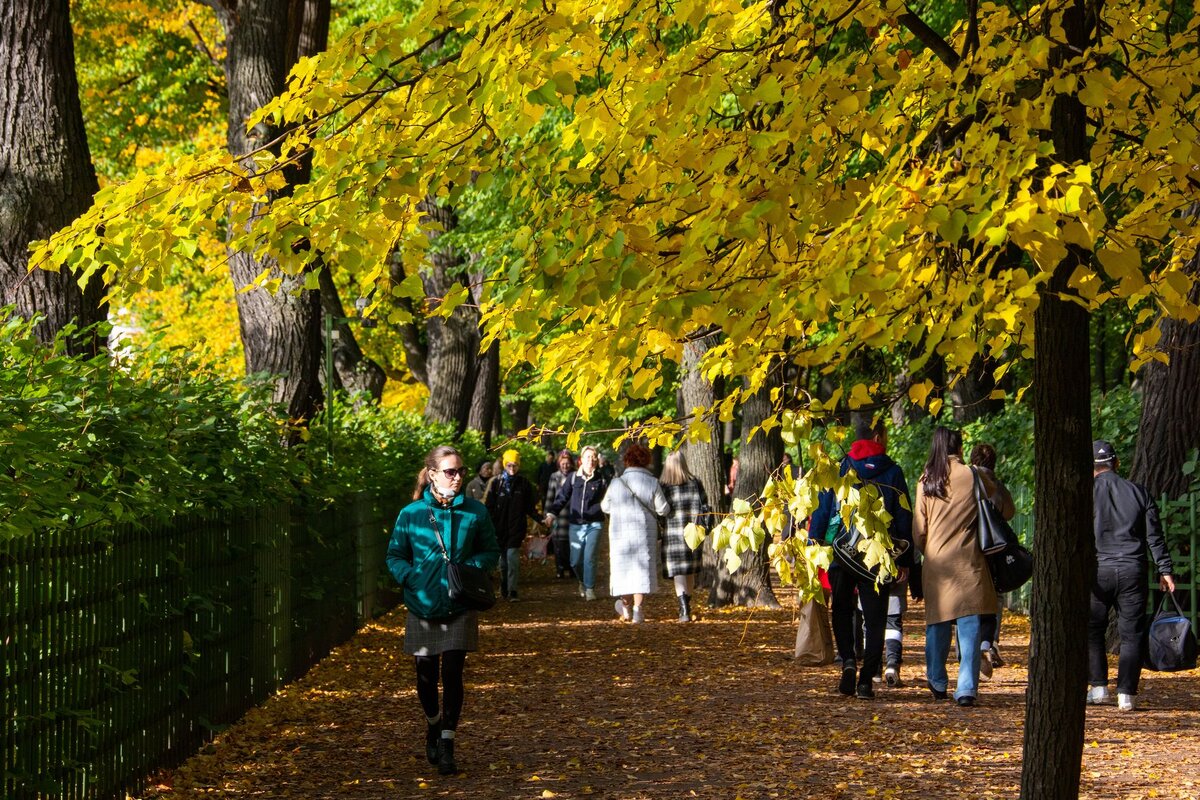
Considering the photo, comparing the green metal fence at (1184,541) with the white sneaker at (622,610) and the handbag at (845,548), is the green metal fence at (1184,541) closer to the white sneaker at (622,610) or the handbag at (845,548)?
the handbag at (845,548)

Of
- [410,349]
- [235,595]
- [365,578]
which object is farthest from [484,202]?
[235,595]

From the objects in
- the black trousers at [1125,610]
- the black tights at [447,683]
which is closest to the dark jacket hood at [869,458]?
the black trousers at [1125,610]

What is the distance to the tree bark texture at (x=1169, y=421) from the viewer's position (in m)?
12.7

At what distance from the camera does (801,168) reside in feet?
16.1

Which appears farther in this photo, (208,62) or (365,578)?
(208,62)

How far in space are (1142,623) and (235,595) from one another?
19.2ft

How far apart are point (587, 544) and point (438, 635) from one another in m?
11.7

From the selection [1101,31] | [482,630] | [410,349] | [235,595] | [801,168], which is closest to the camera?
[801,168]

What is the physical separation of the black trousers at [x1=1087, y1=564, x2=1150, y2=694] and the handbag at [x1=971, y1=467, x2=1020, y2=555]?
625 millimetres

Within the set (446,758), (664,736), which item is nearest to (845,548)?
(664,736)

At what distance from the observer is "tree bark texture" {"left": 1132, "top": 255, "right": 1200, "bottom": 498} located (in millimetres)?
12664

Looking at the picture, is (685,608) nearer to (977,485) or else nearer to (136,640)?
(977,485)

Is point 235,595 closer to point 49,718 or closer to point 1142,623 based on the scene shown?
point 49,718

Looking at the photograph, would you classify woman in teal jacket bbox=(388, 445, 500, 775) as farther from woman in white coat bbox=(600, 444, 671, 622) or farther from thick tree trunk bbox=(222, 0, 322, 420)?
woman in white coat bbox=(600, 444, 671, 622)
